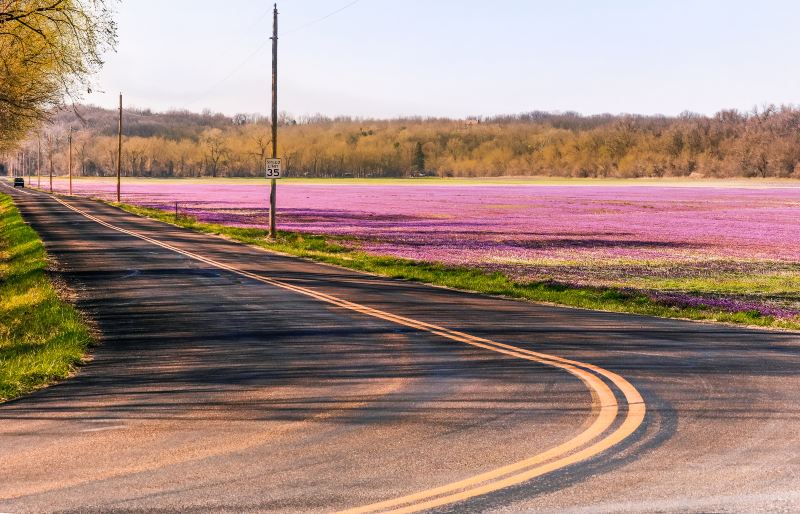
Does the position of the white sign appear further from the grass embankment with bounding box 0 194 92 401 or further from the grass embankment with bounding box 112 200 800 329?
the grass embankment with bounding box 0 194 92 401

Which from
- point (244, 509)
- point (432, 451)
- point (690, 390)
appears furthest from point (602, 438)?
point (244, 509)

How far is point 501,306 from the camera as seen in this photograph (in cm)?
1773

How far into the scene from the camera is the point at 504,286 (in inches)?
866

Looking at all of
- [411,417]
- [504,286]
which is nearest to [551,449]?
[411,417]

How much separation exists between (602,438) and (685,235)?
4030 cm

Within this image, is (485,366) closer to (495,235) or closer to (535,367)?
(535,367)

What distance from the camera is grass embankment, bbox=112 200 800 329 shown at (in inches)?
673

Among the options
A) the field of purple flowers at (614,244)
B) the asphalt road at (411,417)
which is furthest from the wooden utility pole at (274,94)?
the asphalt road at (411,417)

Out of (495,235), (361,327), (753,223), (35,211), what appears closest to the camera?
(361,327)

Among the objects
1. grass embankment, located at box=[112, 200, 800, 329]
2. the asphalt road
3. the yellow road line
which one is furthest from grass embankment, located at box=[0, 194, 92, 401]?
grass embankment, located at box=[112, 200, 800, 329]

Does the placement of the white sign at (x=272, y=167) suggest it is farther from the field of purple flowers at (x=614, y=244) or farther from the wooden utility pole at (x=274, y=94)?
the field of purple flowers at (x=614, y=244)

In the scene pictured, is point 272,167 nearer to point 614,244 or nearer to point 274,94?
point 274,94

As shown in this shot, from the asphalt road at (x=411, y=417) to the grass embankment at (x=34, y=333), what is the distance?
407mm

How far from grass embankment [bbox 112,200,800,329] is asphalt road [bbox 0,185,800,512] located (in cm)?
158
